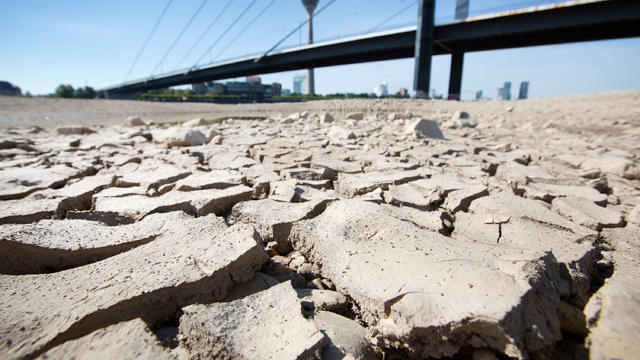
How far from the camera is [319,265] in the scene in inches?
43.8

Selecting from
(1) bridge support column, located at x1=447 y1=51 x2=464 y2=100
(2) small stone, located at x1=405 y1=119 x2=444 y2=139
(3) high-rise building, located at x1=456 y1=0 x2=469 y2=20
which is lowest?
(2) small stone, located at x1=405 y1=119 x2=444 y2=139

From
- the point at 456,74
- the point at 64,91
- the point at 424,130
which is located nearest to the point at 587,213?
the point at 424,130

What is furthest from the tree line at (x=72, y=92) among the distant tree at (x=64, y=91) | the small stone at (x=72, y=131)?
the small stone at (x=72, y=131)

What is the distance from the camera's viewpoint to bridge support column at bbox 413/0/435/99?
13.5 metres

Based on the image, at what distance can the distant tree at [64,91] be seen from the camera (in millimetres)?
32750

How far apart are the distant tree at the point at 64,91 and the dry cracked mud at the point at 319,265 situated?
41.7 metres

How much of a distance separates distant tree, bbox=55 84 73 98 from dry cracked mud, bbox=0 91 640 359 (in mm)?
41738

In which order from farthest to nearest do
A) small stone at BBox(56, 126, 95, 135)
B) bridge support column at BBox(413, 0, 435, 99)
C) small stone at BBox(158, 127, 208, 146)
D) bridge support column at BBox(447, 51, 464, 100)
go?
bridge support column at BBox(447, 51, 464, 100), bridge support column at BBox(413, 0, 435, 99), small stone at BBox(56, 126, 95, 135), small stone at BBox(158, 127, 208, 146)

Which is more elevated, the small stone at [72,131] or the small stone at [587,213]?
the small stone at [72,131]

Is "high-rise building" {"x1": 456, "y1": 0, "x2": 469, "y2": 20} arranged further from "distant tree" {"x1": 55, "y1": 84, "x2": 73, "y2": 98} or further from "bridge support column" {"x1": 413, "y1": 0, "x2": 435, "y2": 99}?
"distant tree" {"x1": 55, "y1": 84, "x2": 73, "y2": 98}

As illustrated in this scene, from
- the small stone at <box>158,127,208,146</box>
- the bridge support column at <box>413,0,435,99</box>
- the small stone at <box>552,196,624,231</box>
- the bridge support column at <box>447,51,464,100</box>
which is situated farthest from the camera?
the bridge support column at <box>447,51,464,100</box>

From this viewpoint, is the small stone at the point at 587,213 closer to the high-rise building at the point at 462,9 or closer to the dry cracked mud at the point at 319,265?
the dry cracked mud at the point at 319,265

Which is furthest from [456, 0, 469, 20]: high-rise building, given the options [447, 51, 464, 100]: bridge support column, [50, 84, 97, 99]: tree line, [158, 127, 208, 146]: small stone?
[50, 84, 97, 99]: tree line

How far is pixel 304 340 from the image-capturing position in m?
0.71
